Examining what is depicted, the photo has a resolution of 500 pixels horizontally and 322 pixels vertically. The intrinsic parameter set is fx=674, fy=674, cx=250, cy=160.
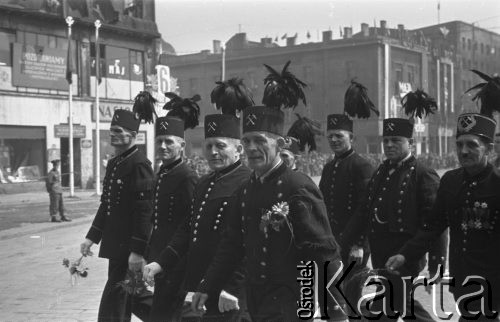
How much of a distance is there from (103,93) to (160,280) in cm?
3229

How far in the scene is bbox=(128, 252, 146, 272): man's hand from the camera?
20.6 ft

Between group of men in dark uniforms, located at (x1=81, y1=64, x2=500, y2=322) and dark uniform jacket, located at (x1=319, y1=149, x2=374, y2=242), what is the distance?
0.04 feet

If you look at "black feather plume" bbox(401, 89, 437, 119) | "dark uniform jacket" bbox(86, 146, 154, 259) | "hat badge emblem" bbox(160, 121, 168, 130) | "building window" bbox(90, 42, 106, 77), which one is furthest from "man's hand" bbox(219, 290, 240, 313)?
"building window" bbox(90, 42, 106, 77)

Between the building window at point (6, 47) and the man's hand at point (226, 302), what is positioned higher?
the building window at point (6, 47)

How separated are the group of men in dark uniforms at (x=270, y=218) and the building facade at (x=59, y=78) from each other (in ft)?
81.8

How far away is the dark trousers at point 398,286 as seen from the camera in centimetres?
584

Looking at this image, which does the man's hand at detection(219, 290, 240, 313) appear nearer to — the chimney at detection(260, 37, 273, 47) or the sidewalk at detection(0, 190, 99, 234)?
the sidewalk at detection(0, 190, 99, 234)

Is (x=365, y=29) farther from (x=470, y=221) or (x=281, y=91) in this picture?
(x=470, y=221)

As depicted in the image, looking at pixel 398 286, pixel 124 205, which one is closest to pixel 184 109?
pixel 124 205

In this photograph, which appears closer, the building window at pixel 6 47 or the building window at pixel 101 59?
the building window at pixel 6 47

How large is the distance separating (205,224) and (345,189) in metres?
2.45

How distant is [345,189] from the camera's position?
7523 millimetres

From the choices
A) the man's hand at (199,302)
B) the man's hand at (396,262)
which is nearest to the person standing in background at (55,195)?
the man's hand at (396,262)

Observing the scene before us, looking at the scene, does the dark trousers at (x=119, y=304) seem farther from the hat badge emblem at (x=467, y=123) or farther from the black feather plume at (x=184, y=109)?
the hat badge emblem at (x=467, y=123)
